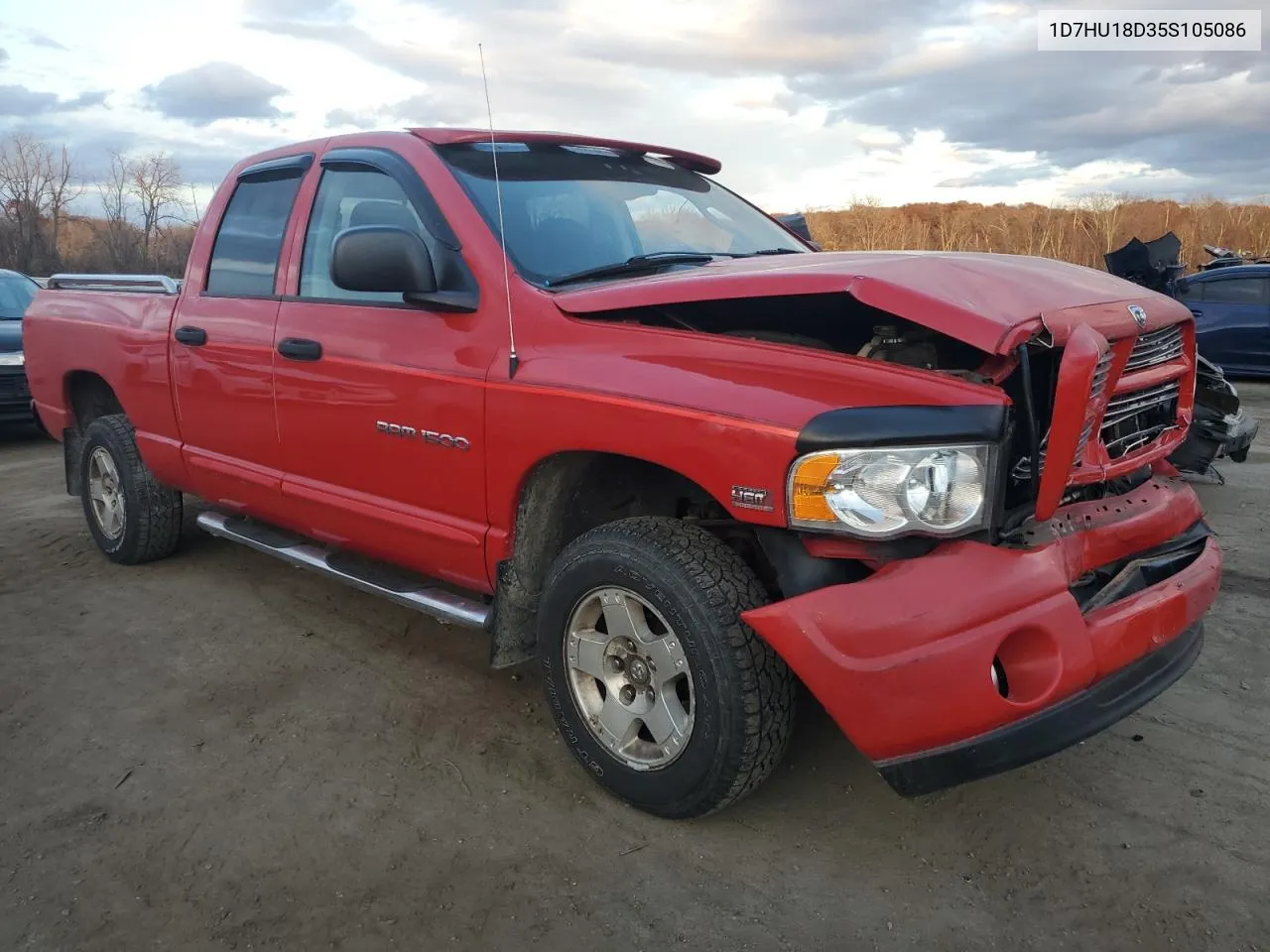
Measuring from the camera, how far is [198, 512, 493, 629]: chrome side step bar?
319 cm

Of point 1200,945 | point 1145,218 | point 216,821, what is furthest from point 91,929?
point 1145,218

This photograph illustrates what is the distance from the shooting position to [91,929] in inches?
91.6

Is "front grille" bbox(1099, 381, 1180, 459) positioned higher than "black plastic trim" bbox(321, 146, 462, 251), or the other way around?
"black plastic trim" bbox(321, 146, 462, 251)

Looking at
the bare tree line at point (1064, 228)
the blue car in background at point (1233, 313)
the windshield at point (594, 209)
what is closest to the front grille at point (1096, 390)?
the windshield at point (594, 209)

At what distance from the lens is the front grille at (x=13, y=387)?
29.7 ft

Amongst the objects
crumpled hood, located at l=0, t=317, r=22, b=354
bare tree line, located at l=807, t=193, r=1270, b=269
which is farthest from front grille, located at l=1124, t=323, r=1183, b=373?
bare tree line, located at l=807, t=193, r=1270, b=269

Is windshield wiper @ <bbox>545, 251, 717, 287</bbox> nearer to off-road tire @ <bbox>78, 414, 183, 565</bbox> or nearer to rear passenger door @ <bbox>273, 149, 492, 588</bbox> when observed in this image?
rear passenger door @ <bbox>273, 149, 492, 588</bbox>

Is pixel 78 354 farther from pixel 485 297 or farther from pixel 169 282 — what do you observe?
pixel 485 297

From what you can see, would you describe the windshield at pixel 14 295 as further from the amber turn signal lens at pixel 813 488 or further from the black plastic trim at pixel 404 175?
the amber turn signal lens at pixel 813 488

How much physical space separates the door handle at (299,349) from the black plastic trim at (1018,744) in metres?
2.38

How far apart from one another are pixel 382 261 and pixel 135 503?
277 centimetres

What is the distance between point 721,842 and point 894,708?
0.74 m

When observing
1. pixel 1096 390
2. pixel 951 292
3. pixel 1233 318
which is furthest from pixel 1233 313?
pixel 951 292

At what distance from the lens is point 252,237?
13.3 feet
